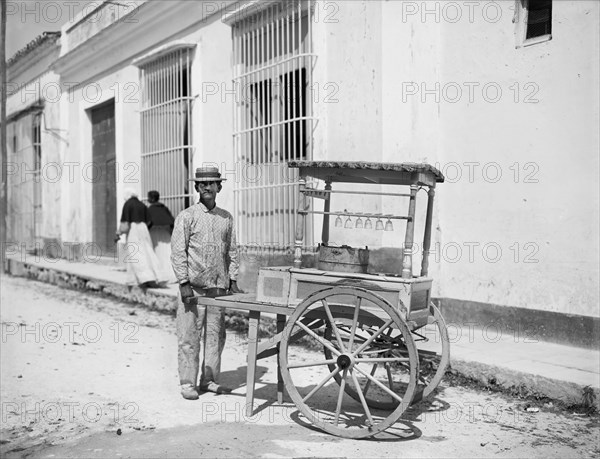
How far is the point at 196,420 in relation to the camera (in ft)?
15.4

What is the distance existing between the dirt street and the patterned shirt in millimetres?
909

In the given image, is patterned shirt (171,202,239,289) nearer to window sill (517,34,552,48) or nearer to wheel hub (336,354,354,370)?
wheel hub (336,354,354,370)

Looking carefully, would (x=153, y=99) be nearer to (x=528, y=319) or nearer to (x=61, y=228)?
(x=61, y=228)

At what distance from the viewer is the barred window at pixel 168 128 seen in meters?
11.4

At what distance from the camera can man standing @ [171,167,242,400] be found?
5.34m

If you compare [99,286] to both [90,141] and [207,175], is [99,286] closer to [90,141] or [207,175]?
[90,141]

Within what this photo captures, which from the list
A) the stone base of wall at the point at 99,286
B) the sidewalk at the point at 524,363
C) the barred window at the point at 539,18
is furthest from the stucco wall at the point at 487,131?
the stone base of wall at the point at 99,286

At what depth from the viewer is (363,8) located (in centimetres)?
793

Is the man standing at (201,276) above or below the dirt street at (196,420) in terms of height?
above

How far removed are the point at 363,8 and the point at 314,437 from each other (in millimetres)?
5258

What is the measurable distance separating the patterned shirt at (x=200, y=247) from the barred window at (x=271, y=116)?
3.14 m

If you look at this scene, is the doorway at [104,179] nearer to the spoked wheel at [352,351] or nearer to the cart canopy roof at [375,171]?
the cart canopy roof at [375,171]

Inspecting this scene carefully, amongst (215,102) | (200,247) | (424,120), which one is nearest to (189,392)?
(200,247)

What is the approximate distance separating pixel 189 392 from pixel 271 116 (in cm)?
500
